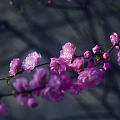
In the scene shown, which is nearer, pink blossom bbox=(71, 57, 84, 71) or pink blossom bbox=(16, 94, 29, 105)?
pink blossom bbox=(16, 94, 29, 105)

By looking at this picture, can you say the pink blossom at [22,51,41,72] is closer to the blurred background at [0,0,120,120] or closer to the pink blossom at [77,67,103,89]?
the pink blossom at [77,67,103,89]

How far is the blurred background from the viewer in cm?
224

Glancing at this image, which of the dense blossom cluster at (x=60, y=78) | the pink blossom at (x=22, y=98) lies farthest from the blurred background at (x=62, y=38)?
the pink blossom at (x=22, y=98)

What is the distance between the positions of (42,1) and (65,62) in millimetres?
1886

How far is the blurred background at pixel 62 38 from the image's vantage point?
2238 mm

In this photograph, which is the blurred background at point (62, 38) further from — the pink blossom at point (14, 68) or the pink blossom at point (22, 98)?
the pink blossom at point (22, 98)

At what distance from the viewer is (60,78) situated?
798mm

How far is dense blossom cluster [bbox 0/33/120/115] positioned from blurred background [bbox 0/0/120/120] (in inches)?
51.5

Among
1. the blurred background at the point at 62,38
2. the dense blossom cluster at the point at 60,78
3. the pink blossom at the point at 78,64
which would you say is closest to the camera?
the dense blossom cluster at the point at 60,78

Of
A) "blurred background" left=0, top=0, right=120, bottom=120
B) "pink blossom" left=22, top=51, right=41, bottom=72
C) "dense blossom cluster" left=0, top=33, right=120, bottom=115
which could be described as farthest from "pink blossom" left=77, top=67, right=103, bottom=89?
"blurred background" left=0, top=0, right=120, bottom=120

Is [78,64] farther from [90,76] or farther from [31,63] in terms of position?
[31,63]

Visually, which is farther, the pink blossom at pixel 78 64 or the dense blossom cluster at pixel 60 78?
the pink blossom at pixel 78 64

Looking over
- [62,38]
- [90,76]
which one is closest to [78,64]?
[90,76]

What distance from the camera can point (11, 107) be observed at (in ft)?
7.68
